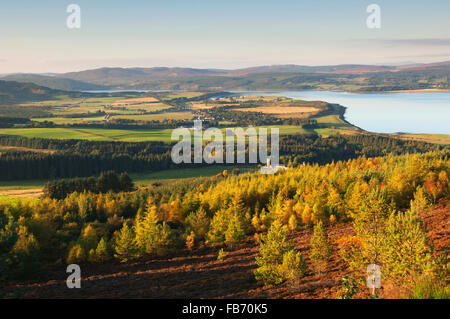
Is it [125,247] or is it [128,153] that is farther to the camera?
[128,153]

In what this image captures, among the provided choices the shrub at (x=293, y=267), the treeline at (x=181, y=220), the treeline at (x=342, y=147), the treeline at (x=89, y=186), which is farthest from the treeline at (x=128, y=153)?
the shrub at (x=293, y=267)

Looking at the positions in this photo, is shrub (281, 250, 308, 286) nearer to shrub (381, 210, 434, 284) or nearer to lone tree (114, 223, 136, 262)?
shrub (381, 210, 434, 284)

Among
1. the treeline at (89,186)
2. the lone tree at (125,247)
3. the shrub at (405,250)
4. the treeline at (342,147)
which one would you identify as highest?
the shrub at (405,250)

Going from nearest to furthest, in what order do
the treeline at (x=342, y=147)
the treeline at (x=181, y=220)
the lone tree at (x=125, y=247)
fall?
the treeline at (x=181, y=220), the lone tree at (x=125, y=247), the treeline at (x=342, y=147)

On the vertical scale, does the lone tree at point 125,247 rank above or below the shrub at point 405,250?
below

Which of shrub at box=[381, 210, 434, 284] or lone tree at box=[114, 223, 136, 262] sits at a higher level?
shrub at box=[381, 210, 434, 284]

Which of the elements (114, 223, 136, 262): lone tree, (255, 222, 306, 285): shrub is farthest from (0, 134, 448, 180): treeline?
(255, 222, 306, 285): shrub

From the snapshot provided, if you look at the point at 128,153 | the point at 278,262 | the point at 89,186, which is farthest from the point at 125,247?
the point at 128,153

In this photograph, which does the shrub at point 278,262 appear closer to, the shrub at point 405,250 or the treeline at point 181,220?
the shrub at point 405,250

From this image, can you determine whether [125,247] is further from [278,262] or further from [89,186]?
[89,186]
